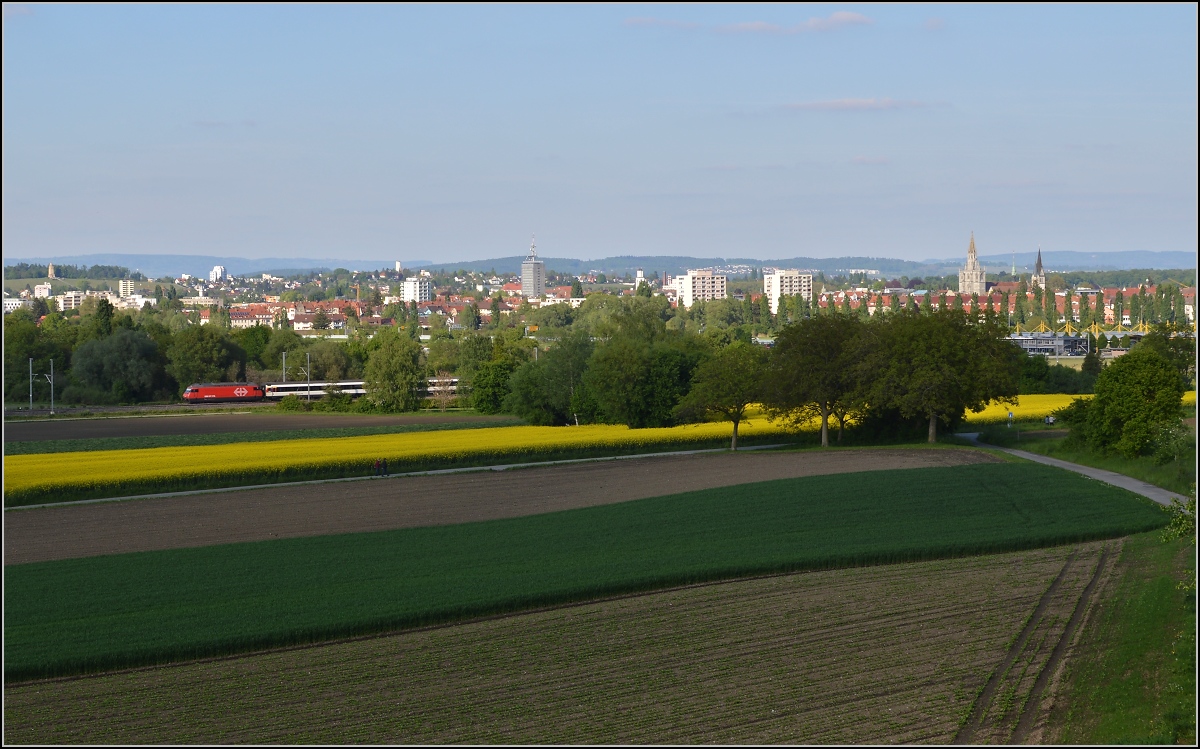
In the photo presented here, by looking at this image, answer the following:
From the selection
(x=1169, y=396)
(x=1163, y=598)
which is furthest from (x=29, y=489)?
(x=1169, y=396)

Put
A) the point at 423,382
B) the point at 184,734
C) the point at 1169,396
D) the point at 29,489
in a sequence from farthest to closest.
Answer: the point at 423,382
the point at 1169,396
the point at 29,489
the point at 184,734

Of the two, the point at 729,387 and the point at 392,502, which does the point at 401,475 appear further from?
the point at 729,387

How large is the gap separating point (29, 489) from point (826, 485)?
83.7 ft

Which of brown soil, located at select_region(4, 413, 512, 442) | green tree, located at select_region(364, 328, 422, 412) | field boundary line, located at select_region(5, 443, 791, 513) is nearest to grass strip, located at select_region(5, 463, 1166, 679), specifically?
field boundary line, located at select_region(5, 443, 791, 513)

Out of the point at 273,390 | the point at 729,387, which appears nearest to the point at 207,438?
the point at 729,387

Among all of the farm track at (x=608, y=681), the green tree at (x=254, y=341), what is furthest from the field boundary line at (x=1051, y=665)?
the green tree at (x=254, y=341)

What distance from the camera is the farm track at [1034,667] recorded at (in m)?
14.9

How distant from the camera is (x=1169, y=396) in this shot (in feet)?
131

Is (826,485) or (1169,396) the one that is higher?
(1169,396)

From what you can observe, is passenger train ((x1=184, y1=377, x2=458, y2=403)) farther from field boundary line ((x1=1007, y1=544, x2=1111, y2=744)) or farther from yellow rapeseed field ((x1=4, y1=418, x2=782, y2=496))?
field boundary line ((x1=1007, y1=544, x2=1111, y2=744))

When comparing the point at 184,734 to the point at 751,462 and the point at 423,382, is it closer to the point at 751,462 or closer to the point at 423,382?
the point at 751,462

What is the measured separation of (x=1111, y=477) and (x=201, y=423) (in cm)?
4831

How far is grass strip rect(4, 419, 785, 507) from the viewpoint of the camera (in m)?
37.1

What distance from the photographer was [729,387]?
50.1 m
